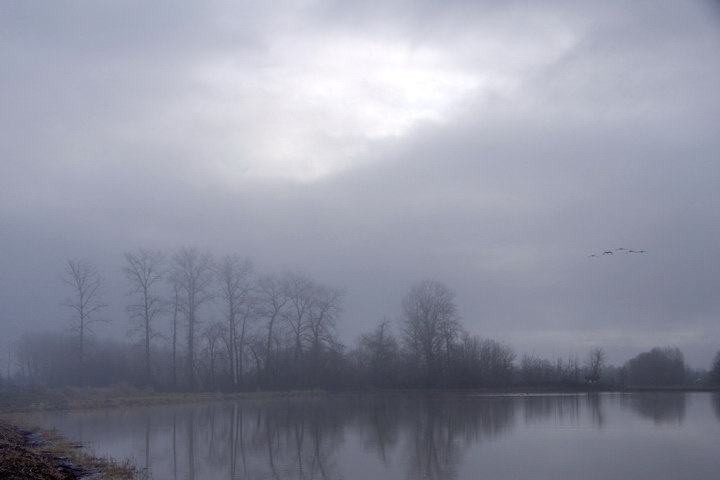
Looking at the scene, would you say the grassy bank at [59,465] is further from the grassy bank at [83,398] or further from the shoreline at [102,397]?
the grassy bank at [83,398]

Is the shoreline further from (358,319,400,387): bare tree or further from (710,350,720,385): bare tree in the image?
(710,350,720,385): bare tree

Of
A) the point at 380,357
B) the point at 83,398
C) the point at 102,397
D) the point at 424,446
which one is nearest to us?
the point at 424,446

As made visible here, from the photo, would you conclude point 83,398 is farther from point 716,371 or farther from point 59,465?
point 716,371

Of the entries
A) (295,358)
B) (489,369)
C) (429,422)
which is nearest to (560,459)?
(429,422)

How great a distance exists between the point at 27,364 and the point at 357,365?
42.6 m

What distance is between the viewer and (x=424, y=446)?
17016 mm

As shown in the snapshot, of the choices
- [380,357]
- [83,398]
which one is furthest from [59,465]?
[380,357]

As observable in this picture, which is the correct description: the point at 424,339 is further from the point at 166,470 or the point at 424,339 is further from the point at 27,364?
the point at 166,470

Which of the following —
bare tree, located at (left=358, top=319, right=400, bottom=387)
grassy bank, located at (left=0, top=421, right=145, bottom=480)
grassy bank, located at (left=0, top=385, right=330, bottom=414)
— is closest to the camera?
grassy bank, located at (left=0, top=421, right=145, bottom=480)

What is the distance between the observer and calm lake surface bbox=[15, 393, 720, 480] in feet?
42.3

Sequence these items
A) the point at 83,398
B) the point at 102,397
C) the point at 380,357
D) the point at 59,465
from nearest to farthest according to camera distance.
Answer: the point at 59,465
the point at 83,398
the point at 102,397
the point at 380,357

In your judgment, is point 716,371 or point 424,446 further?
point 716,371

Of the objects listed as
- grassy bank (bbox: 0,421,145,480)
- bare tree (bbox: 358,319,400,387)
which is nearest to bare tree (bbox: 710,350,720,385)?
bare tree (bbox: 358,319,400,387)

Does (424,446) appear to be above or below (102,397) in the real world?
above
